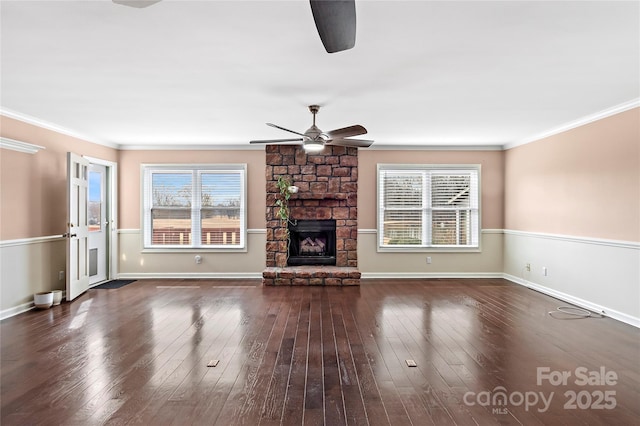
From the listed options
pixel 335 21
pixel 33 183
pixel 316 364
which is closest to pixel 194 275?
pixel 33 183

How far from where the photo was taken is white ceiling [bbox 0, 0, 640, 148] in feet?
7.70

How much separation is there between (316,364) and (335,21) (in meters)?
2.53

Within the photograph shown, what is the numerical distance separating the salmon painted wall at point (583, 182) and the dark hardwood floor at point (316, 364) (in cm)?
121

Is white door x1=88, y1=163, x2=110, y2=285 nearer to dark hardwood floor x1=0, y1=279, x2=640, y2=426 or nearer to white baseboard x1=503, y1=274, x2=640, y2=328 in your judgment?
dark hardwood floor x1=0, y1=279, x2=640, y2=426

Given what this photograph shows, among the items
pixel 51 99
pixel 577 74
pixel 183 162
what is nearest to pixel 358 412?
pixel 577 74

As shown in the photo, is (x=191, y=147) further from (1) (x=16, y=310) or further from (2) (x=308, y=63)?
(2) (x=308, y=63)

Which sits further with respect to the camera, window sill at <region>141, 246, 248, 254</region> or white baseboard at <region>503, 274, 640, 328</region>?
window sill at <region>141, 246, 248, 254</region>

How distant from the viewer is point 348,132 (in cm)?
423

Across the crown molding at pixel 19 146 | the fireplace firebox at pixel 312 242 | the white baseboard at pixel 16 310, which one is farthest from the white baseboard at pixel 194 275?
the crown molding at pixel 19 146

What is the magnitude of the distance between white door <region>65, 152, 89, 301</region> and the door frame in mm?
1034

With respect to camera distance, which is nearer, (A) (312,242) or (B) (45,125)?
(B) (45,125)

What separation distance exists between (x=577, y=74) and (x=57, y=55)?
172 inches

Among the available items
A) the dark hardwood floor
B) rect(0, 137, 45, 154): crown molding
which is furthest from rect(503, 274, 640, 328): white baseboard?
rect(0, 137, 45, 154): crown molding

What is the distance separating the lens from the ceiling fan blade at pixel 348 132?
411 centimetres
